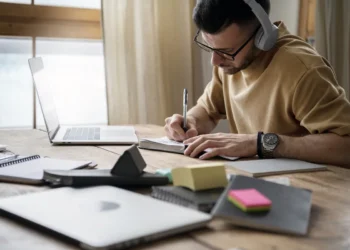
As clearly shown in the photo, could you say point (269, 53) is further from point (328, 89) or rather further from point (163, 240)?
point (163, 240)

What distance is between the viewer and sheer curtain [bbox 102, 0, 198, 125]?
7.88ft

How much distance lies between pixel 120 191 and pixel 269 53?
934 mm

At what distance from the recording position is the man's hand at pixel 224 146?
1.28 meters

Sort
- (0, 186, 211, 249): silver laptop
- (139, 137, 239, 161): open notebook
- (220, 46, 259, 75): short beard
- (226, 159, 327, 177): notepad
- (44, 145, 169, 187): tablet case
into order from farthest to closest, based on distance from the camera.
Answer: (220, 46, 259, 75): short beard < (139, 137, 239, 161): open notebook < (226, 159, 327, 177): notepad < (44, 145, 169, 187): tablet case < (0, 186, 211, 249): silver laptop

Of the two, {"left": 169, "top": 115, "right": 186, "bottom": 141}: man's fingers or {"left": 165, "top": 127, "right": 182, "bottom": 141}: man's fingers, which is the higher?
{"left": 169, "top": 115, "right": 186, "bottom": 141}: man's fingers

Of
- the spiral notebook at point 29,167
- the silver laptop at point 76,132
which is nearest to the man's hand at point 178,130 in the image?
the silver laptop at point 76,132

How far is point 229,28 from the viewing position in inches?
59.5

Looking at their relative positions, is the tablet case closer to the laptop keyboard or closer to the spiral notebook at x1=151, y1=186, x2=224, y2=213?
the spiral notebook at x1=151, y1=186, x2=224, y2=213

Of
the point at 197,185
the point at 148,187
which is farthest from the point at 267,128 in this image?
the point at 197,185

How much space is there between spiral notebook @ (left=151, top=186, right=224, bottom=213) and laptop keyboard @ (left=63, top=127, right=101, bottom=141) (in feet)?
2.84

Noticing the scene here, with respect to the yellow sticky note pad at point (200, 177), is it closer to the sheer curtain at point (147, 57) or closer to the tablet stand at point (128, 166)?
the tablet stand at point (128, 166)

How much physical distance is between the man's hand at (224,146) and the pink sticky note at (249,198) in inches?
22.5

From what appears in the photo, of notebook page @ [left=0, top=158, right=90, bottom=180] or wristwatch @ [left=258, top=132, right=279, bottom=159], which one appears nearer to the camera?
notebook page @ [left=0, top=158, right=90, bottom=180]

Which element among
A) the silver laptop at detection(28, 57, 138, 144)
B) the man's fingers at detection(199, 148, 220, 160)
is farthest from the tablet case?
the silver laptop at detection(28, 57, 138, 144)
